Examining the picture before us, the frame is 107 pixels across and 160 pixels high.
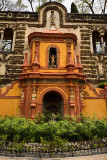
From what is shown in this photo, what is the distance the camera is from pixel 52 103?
472 inches

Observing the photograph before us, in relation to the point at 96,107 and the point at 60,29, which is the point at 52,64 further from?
the point at 60,29

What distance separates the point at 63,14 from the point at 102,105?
10.6 m

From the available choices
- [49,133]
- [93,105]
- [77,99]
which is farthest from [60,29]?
[49,133]

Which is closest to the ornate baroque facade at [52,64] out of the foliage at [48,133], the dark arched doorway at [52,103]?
the dark arched doorway at [52,103]

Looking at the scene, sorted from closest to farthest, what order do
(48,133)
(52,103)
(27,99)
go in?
1. (48,133)
2. (27,99)
3. (52,103)

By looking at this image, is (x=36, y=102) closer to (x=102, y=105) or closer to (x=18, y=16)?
(x=102, y=105)

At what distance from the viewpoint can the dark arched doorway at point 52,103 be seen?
11663 mm

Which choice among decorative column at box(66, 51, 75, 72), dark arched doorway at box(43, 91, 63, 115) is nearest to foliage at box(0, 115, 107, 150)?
dark arched doorway at box(43, 91, 63, 115)

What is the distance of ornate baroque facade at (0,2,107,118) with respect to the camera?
10.8 meters

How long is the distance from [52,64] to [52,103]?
305 centimetres

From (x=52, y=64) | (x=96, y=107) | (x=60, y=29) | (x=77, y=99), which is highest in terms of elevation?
(x=60, y=29)

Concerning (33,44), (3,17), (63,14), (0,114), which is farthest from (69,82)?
(3,17)

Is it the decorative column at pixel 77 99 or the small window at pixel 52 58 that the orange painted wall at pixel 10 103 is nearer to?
the small window at pixel 52 58

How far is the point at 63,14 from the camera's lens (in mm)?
16719
